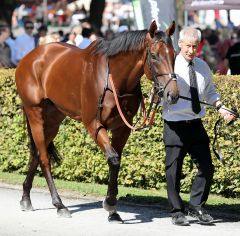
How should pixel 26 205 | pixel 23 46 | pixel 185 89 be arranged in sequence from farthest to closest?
pixel 23 46 < pixel 26 205 < pixel 185 89

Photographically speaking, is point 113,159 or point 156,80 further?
point 113,159

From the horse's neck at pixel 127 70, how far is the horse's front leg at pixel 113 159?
20.9 inches

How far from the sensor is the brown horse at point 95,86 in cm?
816

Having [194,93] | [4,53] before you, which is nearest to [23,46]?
[4,53]

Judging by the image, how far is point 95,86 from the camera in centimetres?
875

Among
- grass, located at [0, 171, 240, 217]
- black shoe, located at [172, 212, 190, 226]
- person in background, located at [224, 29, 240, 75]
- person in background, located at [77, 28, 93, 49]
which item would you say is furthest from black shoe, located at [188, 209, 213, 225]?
person in background, located at [77, 28, 93, 49]

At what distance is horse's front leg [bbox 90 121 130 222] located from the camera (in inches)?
336

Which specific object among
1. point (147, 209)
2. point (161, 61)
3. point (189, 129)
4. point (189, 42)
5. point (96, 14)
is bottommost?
point (96, 14)

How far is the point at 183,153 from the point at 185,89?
69 cm

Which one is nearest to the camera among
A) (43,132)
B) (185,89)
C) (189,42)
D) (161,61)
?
(161,61)

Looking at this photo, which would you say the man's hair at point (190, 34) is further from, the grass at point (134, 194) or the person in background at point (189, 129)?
the grass at point (134, 194)

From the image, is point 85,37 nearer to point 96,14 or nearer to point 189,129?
point 96,14

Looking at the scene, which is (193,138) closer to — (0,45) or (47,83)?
(47,83)

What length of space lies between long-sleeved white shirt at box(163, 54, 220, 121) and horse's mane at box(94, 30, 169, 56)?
0.43 metres
